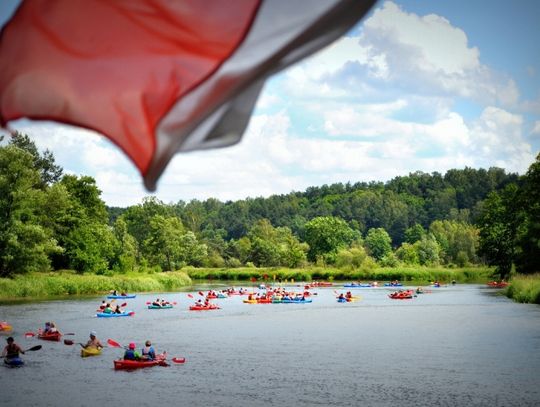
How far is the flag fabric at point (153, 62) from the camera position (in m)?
1.47

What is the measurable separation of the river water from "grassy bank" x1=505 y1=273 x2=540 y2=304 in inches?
88.3

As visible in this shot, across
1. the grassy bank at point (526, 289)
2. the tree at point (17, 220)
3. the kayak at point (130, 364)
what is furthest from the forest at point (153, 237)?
the kayak at point (130, 364)

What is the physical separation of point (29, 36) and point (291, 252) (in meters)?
120

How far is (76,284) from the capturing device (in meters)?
65.1

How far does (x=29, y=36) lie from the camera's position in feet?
5.61

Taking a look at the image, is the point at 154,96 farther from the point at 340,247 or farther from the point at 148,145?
the point at 340,247

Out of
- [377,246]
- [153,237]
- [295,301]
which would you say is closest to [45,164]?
[153,237]

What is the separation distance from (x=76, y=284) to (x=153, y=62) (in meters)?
66.5

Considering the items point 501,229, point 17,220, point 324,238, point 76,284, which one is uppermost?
point 501,229

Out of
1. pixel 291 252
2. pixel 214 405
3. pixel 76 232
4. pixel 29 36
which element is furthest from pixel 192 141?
pixel 291 252

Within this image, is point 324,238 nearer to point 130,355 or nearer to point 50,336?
point 50,336


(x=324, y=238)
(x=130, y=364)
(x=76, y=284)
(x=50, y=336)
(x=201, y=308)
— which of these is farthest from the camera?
(x=324, y=238)

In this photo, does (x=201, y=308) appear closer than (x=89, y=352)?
No

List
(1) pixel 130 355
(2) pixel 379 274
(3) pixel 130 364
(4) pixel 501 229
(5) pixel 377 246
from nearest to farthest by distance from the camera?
(3) pixel 130 364 → (1) pixel 130 355 → (4) pixel 501 229 → (2) pixel 379 274 → (5) pixel 377 246
